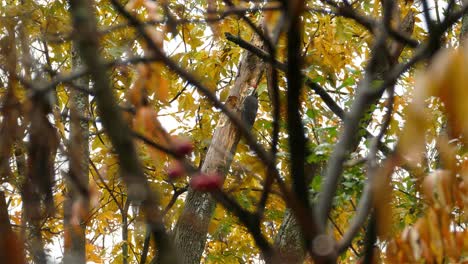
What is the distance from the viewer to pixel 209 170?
4117 mm

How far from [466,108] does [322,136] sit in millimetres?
2467

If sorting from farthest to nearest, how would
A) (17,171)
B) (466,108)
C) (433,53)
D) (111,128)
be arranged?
(17,171) < (433,53) < (466,108) < (111,128)

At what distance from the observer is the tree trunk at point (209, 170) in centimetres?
405

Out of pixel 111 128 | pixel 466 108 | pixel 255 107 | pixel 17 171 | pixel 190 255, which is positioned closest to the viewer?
pixel 111 128

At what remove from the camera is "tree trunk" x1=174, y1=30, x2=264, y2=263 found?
4.05m

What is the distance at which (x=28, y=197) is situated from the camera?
41.6 inches

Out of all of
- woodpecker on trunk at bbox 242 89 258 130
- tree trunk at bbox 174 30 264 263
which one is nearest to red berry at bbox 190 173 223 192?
tree trunk at bbox 174 30 264 263

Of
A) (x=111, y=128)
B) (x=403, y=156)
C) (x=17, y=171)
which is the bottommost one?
(x=111, y=128)

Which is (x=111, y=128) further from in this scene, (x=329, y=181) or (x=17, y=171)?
(x=17, y=171)

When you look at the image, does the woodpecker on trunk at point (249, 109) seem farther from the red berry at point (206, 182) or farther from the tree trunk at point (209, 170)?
the red berry at point (206, 182)

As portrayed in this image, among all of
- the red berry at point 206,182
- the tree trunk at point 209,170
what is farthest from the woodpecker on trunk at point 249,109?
the red berry at point 206,182

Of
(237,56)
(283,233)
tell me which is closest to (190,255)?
(283,233)

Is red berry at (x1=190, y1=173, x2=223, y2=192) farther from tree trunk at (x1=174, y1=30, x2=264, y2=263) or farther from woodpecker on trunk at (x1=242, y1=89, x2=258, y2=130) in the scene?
woodpecker on trunk at (x1=242, y1=89, x2=258, y2=130)

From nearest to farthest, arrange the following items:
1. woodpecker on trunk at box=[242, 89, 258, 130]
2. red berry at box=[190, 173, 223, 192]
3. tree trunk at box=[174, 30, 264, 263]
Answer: red berry at box=[190, 173, 223, 192]
tree trunk at box=[174, 30, 264, 263]
woodpecker on trunk at box=[242, 89, 258, 130]
